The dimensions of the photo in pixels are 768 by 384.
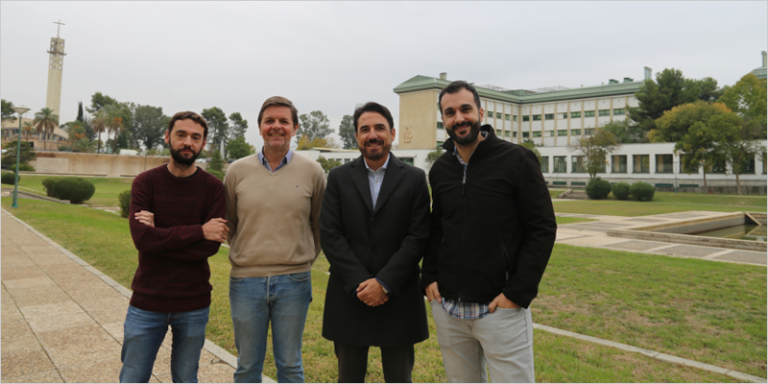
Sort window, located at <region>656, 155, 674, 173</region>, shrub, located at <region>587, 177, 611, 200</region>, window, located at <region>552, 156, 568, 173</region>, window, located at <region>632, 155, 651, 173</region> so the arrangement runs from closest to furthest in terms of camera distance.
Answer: shrub, located at <region>587, 177, 611, 200</region>, window, located at <region>656, 155, 674, 173</region>, window, located at <region>632, 155, 651, 173</region>, window, located at <region>552, 156, 568, 173</region>

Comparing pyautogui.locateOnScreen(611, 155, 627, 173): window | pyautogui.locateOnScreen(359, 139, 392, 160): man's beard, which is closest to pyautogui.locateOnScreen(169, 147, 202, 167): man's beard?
pyautogui.locateOnScreen(359, 139, 392, 160): man's beard

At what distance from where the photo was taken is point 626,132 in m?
64.7

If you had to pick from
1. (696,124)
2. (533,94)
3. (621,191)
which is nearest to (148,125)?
(533,94)

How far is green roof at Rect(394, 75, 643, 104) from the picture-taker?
232 ft

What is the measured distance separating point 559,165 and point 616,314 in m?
61.8

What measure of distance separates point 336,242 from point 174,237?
1.01 meters

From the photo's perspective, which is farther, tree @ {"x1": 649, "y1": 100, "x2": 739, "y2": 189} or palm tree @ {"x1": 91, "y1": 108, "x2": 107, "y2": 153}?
palm tree @ {"x1": 91, "y1": 108, "x2": 107, "y2": 153}

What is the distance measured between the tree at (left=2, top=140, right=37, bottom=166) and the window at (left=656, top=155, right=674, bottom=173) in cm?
7371

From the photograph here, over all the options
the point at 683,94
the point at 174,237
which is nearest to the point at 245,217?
the point at 174,237

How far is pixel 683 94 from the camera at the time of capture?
196 feet

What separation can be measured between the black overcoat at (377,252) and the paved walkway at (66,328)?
1.91m

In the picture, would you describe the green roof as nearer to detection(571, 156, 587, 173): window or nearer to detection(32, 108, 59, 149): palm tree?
detection(571, 156, 587, 173): window

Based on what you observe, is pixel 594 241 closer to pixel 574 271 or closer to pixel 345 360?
pixel 574 271

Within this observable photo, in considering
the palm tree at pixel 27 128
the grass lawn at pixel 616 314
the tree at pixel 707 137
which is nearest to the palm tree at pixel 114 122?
the palm tree at pixel 27 128
